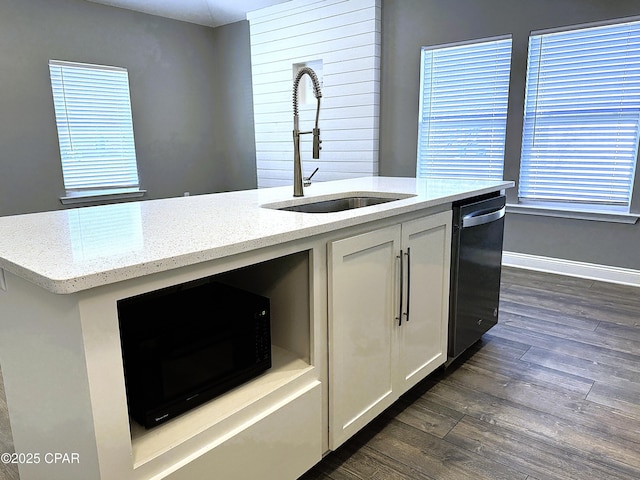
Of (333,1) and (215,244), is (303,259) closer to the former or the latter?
(215,244)

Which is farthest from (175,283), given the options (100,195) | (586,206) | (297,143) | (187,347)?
(100,195)

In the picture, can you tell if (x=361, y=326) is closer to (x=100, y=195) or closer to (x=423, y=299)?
(x=423, y=299)

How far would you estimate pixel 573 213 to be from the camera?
3908 mm

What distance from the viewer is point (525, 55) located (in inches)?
155

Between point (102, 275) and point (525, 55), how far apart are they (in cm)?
411

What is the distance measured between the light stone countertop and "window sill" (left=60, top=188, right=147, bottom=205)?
3736 millimetres

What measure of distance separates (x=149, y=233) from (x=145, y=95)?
4.97 m

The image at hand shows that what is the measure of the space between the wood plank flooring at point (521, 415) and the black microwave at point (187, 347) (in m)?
0.59

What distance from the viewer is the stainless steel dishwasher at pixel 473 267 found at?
86.4 inches

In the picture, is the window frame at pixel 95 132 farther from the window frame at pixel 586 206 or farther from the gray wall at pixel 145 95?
the window frame at pixel 586 206

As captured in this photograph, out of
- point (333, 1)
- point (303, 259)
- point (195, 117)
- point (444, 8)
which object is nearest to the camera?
point (303, 259)

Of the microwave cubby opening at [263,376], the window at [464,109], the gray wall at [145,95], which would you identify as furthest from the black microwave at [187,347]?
the gray wall at [145,95]

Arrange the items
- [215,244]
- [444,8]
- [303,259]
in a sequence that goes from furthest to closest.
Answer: [444,8]
[303,259]
[215,244]

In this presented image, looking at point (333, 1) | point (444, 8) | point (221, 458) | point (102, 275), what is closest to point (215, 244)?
point (102, 275)
